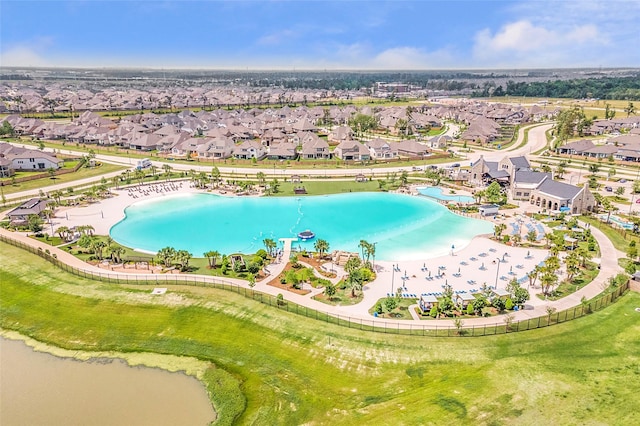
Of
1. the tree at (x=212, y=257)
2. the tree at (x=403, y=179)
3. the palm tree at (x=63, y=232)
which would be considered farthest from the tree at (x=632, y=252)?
the palm tree at (x=63, y=232)

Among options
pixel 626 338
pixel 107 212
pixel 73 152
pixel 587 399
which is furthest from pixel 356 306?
pixel 73 152

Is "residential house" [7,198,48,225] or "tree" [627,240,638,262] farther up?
"residential house" [7,198,48,225]

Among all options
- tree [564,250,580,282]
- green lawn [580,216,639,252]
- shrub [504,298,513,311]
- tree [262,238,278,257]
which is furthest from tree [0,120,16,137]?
green lawn [580,216,639,252]

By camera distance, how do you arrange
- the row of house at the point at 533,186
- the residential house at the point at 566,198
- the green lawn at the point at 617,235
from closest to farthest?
the green lawn at the point at 617,235 < the residential house at the point at 566,198 < the row of house at the point at 533,186

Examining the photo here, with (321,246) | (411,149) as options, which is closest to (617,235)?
(321,246)

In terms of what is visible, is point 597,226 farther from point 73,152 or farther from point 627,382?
point 73,152

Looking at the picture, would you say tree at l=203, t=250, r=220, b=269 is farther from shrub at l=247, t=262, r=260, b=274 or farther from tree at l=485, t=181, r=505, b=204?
tree at l=485, t=181, r=505, b=204

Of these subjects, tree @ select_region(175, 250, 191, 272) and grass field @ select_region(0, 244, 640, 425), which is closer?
grass field @ select_region(0, 244, 640, 425)

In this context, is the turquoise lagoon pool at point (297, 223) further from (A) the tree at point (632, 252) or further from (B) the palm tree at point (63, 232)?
(A) the tree at point (632, 252)
